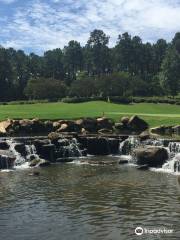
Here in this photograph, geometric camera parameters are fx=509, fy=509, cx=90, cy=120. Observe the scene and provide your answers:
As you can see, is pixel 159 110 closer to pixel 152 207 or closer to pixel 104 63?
pixel 152 207

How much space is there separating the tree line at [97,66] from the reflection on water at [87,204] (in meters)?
79.5

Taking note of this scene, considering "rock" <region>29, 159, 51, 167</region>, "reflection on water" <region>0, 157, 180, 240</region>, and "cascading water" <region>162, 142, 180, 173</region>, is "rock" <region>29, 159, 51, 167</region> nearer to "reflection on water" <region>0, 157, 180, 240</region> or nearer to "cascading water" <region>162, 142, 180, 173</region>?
"reflection on water" <region>0, 157, 180, 240</region>

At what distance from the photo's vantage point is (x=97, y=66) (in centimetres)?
17125

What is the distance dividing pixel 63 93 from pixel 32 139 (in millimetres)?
66083

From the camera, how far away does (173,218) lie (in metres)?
26.6

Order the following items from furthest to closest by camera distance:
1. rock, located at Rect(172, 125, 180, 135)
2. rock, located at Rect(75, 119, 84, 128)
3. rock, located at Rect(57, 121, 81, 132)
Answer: rock, located at Rect(75, 119, 84, 128) → rock, located at Rect(57, 121, 81, 132) → rock, located at Rect(172, 125, 180, 135)

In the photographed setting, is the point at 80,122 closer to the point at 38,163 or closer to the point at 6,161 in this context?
the point at 38,163

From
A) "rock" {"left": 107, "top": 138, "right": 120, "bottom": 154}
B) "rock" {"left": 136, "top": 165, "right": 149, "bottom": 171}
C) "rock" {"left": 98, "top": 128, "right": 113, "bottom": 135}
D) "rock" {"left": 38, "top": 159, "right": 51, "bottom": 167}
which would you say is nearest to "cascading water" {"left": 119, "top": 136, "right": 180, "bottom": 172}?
"rock" {"left": 107, "top": 138, "right": 120, "bottom": 154}

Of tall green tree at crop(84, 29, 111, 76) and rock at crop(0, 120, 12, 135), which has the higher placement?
tall green tree at crop(84, 29, 111, 76)

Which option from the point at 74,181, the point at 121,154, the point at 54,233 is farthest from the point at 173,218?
the point at 121,154

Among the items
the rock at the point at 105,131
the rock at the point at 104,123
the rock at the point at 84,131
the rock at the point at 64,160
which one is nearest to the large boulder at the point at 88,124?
the rock at the point at 104,123

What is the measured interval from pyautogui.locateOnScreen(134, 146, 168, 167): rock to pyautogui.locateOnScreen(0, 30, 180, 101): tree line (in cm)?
7214

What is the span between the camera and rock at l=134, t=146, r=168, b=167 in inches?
1784

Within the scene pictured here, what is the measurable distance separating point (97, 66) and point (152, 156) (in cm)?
12748
